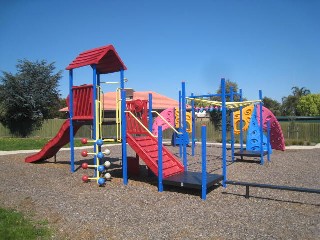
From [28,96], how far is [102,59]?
23.9m

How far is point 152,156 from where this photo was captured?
8055mm

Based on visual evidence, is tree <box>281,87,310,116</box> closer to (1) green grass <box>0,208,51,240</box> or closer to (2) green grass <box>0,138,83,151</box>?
(2) green grass <box>0,138,83,151</box>

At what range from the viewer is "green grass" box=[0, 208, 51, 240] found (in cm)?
435

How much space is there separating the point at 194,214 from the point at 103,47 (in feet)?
18.8

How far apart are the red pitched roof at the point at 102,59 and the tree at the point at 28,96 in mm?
23075

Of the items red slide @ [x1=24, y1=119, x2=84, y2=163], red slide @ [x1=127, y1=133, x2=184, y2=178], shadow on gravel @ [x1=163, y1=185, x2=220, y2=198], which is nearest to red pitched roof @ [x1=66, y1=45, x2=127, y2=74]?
red slide @ [x1=24, y1=119, x2=84, y2=163]

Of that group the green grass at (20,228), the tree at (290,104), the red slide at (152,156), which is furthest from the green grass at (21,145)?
the tree at (290,104)

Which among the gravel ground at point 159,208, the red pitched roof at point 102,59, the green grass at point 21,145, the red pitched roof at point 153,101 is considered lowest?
the gravel ground at point 159,208

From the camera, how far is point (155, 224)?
16.0 feet

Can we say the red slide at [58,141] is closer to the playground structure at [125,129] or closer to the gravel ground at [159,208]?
the playground structure at [125,129]

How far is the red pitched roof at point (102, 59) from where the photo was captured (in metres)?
8.84

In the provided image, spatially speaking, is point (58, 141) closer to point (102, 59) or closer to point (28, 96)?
point (102, 59)

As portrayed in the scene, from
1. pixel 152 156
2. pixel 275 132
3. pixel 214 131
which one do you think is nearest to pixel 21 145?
pixel 152 156

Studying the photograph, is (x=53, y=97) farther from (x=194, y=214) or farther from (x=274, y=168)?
(x=194, y=214)
